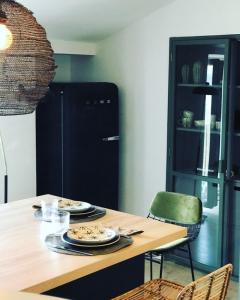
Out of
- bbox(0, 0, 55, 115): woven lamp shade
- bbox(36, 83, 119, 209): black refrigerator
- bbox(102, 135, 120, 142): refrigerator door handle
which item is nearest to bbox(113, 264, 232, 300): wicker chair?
bbox(0, 0, 55, 115): woven lamp shade

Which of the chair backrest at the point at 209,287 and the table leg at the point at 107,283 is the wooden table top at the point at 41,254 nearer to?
the table leg at the point at 107,283

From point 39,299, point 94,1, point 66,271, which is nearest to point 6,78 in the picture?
point 66,271

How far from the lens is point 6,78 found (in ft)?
6.80

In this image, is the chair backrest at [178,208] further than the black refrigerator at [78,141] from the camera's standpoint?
No

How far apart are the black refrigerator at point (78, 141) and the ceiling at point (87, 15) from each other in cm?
48

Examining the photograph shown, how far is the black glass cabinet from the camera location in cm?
405

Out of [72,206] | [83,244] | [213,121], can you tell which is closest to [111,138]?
[213,121]

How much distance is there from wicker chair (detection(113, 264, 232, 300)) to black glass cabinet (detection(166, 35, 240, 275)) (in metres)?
1.57

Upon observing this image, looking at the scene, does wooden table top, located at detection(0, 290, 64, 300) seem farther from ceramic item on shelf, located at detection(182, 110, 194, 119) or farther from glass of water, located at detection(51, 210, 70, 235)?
ceramic item on shelf, located at detection(182, 110, 194, 119)

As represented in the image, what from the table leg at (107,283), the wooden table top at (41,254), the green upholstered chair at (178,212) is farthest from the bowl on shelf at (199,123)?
the table leg at (107,283)

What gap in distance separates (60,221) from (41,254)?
1.00 ft

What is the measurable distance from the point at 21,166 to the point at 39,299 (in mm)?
3556

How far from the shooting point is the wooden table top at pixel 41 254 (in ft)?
6.81

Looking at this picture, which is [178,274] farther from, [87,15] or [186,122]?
[87,15]
